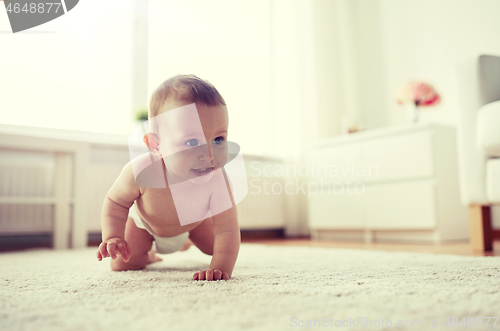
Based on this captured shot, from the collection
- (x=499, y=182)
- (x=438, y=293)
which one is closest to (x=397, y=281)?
(x=438, y=293)

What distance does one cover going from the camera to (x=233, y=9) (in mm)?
2969

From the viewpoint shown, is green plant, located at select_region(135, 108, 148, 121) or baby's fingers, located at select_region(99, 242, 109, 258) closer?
baby's fingers, located at select_region(99, 242, 109, 258)

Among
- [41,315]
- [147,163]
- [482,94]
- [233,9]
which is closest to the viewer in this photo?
[41,315]

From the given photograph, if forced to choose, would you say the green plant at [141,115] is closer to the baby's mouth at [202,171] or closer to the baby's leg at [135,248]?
the baby's leg at [135,248]

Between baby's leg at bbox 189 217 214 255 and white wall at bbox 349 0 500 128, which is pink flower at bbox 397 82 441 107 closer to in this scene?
white wall at bbox 349 0 500 128

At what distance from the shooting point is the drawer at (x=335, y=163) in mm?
2301

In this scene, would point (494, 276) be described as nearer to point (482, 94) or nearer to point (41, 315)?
point (41, 315)

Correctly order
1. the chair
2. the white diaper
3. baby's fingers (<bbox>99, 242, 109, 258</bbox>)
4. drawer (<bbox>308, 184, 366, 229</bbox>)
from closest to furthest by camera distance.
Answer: baby's fingers (<bbox>99, 242, 109, 258</bbox>), the white diaper, the chair, drawer (<bbox>308, 184, 366, 229</bbox>)

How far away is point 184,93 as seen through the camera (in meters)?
0.72

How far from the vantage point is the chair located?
4.39 feet

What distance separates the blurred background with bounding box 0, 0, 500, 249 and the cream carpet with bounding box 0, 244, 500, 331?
1.08 meters

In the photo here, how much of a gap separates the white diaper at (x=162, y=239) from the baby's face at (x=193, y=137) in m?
0.26

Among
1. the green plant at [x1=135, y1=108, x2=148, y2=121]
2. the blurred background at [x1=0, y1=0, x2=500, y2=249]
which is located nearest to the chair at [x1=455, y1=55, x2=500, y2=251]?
the blurred background at [x1=0, y1=0, x2=500, y2=249]

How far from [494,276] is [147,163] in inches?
29.0
